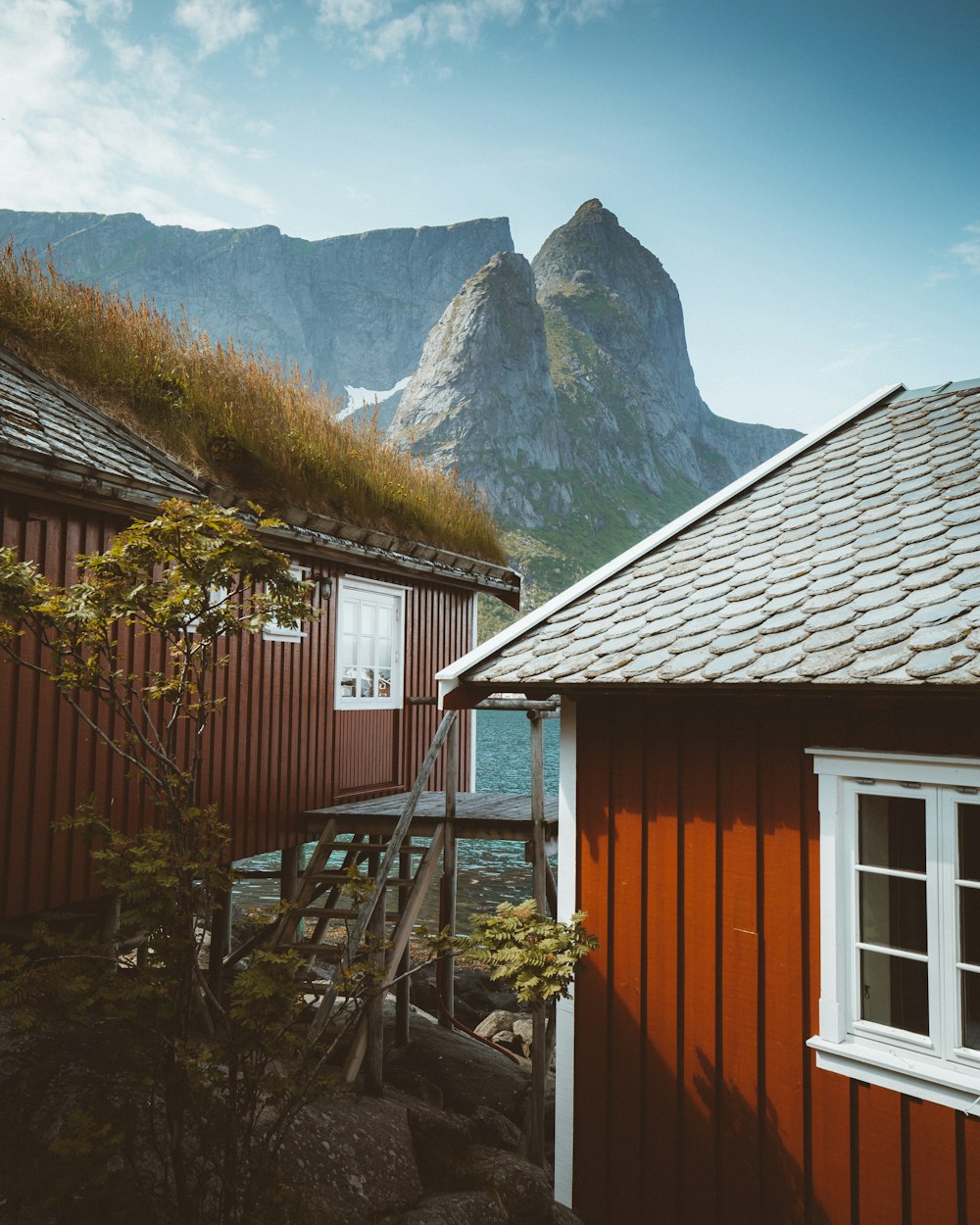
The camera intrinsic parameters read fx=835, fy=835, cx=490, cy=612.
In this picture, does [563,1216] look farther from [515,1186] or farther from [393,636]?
[393,636]

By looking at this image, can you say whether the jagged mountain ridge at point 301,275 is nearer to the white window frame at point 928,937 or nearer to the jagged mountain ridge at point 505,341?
the jagged mountain ridge at point 505,341

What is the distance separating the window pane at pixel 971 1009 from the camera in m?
3.63

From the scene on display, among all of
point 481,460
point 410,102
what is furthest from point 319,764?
point 481,460

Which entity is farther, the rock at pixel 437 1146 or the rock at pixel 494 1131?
the rock at pixel 494 1131

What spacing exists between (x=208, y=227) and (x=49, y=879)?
16542 centimetres

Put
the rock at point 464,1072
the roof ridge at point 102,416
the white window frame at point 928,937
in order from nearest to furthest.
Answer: the white window frame at point 928,937 → the rock at point 464,1072 → the roof ridge at point 102,416

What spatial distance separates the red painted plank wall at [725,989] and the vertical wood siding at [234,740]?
10.5 feet

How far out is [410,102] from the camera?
33125 mm

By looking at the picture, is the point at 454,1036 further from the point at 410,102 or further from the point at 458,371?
the point at 458,371

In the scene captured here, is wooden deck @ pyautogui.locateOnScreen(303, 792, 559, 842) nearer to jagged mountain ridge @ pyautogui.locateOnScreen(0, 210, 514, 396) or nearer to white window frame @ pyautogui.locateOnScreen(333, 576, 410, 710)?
white window frame @ pyautogui.locateOnScreen(333, 576, 410, 710)

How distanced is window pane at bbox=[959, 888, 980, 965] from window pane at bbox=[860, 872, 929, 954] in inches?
7.3

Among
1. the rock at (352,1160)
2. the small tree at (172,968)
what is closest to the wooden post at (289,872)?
the rock at (352,1160)

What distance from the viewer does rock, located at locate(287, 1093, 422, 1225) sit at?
470 centimetres

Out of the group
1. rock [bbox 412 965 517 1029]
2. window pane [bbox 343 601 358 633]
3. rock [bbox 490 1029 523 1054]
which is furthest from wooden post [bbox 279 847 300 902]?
rock [bbox 490 1029 523 1054]
